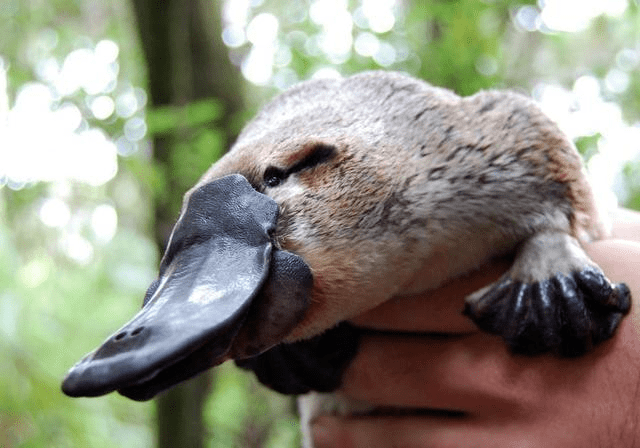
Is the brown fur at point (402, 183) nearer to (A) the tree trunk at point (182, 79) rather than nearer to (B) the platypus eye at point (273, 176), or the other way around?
(B) the platypus eye at point (273, 176)

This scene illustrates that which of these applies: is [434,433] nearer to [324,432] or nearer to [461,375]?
[461,375]

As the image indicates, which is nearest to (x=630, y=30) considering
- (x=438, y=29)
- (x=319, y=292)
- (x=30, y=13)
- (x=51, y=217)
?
(x=438, y=29)

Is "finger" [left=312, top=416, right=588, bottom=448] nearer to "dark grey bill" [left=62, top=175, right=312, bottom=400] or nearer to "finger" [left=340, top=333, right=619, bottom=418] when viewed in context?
"finger" [left=340, top=333, right=619, bottom=418]

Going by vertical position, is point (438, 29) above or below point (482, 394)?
above

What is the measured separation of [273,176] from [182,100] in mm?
1336

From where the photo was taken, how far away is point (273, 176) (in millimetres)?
803

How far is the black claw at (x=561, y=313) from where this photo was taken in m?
0.82

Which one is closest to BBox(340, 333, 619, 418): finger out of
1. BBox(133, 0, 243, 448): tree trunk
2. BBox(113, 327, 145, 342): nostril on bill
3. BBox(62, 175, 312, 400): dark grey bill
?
BBox(62, 175, 312, 400): dark grey bill

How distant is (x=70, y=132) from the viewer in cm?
176

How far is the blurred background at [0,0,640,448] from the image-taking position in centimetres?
169

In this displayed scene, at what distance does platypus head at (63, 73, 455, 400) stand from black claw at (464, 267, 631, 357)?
0.49 feet

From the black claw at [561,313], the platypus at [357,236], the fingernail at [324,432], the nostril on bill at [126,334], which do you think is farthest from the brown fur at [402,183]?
the fingernail at [324,432]

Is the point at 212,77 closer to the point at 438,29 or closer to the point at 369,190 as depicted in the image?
the point at 438,29

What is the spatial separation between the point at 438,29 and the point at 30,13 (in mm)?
1559
